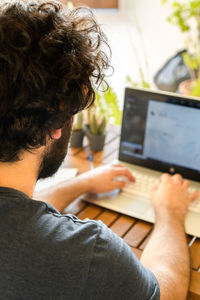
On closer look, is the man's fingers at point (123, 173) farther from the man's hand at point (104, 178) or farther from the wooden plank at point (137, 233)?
the wooden plank at point (137, 233)

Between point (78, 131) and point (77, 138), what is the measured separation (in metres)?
0.03

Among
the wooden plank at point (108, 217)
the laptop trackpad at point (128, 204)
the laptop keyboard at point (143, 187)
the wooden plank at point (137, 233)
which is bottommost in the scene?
the wooden plank at point (137, 233)

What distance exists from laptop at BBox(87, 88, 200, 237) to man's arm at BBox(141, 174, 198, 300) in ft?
0.16

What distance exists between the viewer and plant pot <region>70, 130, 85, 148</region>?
69.2 inches

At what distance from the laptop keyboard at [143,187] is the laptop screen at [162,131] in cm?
5

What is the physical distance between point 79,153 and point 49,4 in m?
0.92

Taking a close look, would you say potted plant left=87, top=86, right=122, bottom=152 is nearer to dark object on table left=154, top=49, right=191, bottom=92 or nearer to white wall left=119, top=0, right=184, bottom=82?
dark object on table left=154, top=49, right=191, bottom=92

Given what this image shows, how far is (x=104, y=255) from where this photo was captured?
833mm

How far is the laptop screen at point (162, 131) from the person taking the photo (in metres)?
1.47

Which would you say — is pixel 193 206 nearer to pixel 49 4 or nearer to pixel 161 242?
pixel 161 242

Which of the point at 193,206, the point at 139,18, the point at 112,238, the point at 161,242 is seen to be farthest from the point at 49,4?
the point at 139,18

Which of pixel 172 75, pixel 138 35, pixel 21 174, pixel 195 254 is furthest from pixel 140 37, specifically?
pixel 21 174

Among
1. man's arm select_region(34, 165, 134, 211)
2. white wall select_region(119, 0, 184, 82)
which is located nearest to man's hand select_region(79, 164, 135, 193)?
man's arm select_region(34, 165, 134, 211)

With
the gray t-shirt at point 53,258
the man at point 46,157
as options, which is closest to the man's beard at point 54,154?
the man at point 46,157
